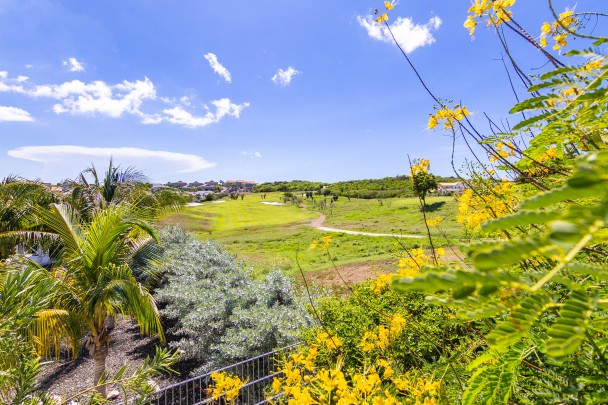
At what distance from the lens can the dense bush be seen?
5773mm

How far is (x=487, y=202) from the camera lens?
1.79 metres

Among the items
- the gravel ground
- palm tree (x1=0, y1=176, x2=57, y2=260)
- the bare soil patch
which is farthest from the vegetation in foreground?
the bare soil patch

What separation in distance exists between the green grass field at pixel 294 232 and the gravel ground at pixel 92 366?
4.02 m

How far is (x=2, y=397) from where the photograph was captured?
2082 millimetres

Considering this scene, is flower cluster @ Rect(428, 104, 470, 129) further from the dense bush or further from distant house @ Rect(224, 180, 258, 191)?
distant house @ Rect(224, 180, 258, 191)

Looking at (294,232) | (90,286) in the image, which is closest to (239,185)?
(294,232)

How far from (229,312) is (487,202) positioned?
6454 millimetres

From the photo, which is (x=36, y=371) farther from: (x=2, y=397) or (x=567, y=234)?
(x=567, y=234)

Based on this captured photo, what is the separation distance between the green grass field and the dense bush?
7.23 feet

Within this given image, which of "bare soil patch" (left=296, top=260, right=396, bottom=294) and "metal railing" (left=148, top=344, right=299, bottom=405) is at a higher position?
"metal railing" (left=148, top=344, right=299, bottom=405)

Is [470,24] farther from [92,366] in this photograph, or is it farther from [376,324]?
[92,366]

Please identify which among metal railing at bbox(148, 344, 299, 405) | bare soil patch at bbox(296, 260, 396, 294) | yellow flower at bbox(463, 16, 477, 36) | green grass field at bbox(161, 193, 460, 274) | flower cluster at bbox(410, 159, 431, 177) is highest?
yellow flower at bbox(463, 16, 477, 36)

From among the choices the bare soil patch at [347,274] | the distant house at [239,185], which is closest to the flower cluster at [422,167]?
the bare soil patch at [347,274]

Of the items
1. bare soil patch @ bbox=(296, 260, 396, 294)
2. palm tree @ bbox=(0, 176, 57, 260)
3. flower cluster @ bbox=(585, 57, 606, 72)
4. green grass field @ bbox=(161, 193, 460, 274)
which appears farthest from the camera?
green grass field @ bbox=(161, 193, 460, 274)
